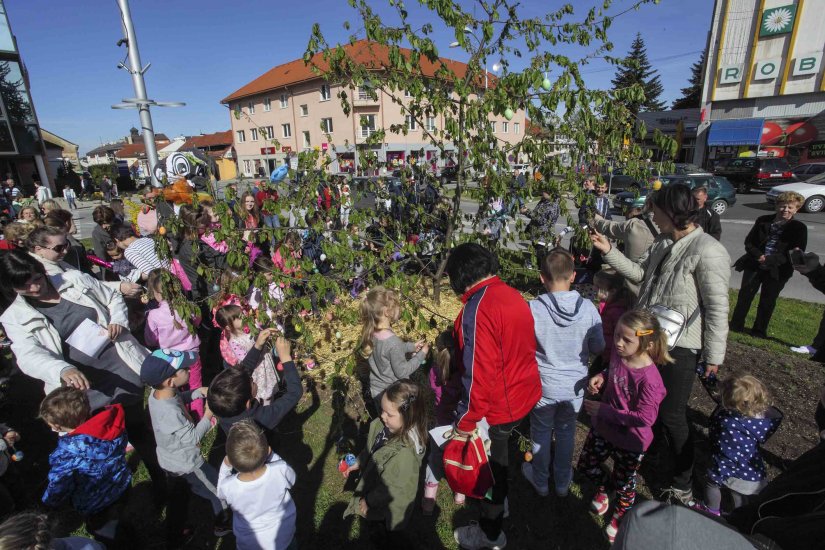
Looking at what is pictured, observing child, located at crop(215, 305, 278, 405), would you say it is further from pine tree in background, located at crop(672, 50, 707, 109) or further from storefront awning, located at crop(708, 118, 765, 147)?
pine tree in background, located at crop(672, 50, 707, 109)

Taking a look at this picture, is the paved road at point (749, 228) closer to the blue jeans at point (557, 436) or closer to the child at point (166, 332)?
the blue jeans at point (557, 436)

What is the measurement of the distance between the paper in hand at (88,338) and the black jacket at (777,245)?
21.8ft

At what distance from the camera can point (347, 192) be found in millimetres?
4125

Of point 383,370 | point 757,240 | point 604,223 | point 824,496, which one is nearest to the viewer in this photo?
point 824,496

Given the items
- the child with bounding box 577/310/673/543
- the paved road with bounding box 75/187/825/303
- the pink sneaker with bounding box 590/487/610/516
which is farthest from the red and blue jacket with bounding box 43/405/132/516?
the paved road with bounding box 75/187/825/303

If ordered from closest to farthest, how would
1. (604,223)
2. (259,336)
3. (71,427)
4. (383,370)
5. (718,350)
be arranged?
(71,427) → (718,350) → (259,336) → (383,370) → (604,223)

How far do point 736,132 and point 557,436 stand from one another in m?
36.5

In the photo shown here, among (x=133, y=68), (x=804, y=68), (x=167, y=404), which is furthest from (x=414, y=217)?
(x=804, y=68)

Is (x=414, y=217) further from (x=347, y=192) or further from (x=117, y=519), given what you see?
(x=117, y=519)

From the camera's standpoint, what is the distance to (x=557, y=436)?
296 cm

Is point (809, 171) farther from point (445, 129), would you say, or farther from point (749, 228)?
point (445, 129)

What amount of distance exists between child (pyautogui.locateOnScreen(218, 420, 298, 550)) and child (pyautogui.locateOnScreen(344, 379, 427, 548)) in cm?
44

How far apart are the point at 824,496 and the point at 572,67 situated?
9.58ft

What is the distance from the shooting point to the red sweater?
2215 mm
